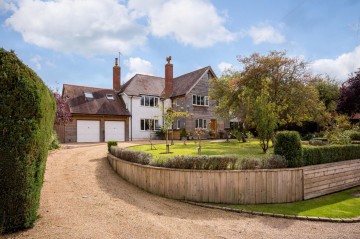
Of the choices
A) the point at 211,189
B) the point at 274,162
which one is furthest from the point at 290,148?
the point at 211,189

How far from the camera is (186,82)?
107ft

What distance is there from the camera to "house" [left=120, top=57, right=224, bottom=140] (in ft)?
98.4

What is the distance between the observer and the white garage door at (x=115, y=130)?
27.8 m

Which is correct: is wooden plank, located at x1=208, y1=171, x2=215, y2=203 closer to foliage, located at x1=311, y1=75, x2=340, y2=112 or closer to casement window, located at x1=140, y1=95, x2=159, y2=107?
casement window, located at x1=140, y1=95, x2=159, y2=107

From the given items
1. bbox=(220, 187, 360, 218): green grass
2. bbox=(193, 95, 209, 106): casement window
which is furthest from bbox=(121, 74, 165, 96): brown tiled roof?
bbox=(220, 187, 360, 218): green grass

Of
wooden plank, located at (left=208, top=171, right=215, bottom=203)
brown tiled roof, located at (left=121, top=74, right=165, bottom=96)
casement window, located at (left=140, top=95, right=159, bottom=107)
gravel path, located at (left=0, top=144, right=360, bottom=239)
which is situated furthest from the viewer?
casement window, located at (left=140, top=95, right=159, bottom=107)

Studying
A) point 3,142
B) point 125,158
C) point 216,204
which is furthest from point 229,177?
point 3,142

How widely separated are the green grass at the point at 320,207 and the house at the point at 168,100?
20475 millimetres

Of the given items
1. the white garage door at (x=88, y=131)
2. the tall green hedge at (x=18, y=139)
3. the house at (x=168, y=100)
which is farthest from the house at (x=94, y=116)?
the tall green hedge at (x=18, y=139)

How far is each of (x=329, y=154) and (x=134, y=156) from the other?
8.26m

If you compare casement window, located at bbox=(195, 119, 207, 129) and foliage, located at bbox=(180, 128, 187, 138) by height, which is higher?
casement window, located at bbox=(195, 119, 207, 129)

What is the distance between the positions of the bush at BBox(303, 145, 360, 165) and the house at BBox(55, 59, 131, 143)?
839 inches

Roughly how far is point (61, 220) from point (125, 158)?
208 inches

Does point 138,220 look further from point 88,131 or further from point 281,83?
point 88,131
